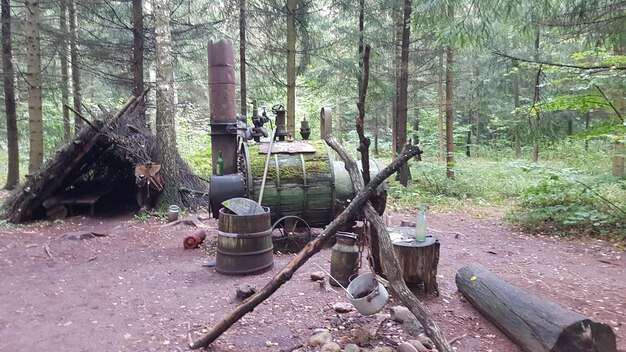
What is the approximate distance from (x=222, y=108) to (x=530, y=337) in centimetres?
517

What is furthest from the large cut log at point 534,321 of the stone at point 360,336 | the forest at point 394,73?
the forest at point 394,73

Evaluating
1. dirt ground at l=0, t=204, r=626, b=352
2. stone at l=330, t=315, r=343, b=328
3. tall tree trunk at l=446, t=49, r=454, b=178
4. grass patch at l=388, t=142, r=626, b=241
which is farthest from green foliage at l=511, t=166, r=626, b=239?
stone at l=330, t=315, r=343, b=328

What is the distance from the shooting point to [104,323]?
3.84 metres

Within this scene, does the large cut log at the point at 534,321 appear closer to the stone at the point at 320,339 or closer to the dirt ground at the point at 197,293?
the dirt ground at the point at 197,293

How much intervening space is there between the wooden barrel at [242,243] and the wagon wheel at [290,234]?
0.83m

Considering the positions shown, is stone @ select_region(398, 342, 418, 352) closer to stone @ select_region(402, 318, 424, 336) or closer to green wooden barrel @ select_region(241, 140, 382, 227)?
stone @ select_region(402, 318, 424, 336)

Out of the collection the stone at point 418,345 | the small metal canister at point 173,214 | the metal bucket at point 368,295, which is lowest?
the stone at point 418,345

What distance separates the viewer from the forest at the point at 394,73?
7371 mm

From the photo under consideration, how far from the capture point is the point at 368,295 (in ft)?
10.7

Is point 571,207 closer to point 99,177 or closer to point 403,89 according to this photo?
point 403,89

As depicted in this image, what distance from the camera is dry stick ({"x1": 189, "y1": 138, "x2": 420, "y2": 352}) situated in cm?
317

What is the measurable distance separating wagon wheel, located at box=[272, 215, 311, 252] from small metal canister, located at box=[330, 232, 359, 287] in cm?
178

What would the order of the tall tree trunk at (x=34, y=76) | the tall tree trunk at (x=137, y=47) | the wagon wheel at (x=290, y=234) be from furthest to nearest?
1. the tall tree trunk at (x=137, y=47)
2. the tall tree trunk at (x=34, y=76)
3. the wagon wheel at (x=290, y=234)

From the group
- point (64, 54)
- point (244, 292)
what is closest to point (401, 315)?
point (244, 292)
